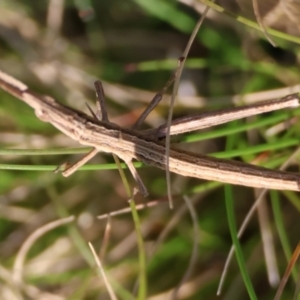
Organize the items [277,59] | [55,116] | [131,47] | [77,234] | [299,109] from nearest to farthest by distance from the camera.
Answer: [55,116]
[299,109]
[77,234]
[277,59]
[131,47]

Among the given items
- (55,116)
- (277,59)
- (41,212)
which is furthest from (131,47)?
(55,116)

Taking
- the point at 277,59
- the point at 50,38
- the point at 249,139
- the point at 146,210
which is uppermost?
the point at 50,38

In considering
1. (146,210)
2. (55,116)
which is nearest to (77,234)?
(146,210)

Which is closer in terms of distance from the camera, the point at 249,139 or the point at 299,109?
the point at 299,109

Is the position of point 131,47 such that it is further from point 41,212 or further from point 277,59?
point 41,212

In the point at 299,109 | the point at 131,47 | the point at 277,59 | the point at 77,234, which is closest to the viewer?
the point at 299,109

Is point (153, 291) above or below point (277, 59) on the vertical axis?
below
